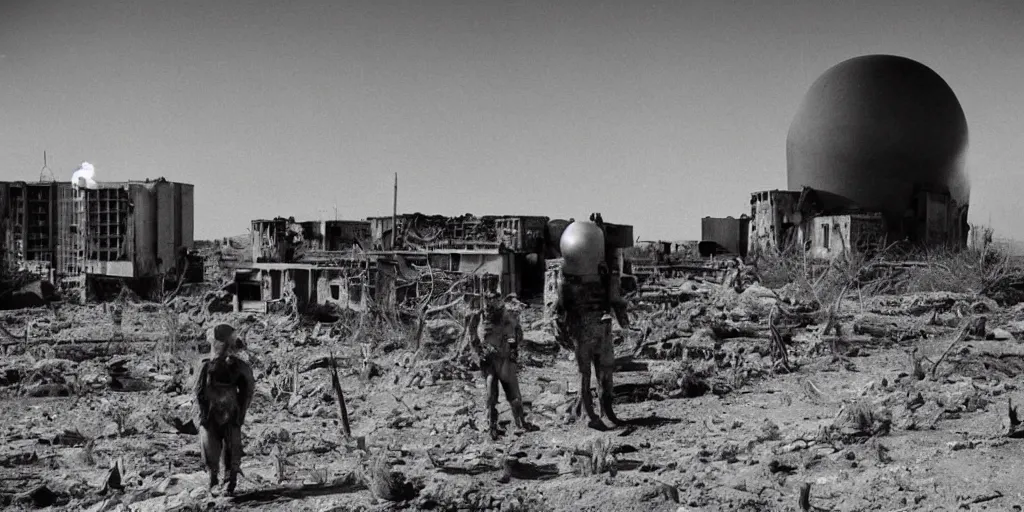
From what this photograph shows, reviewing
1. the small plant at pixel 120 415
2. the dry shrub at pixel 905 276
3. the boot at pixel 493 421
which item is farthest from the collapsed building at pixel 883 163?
the small plant at pixel 120 415

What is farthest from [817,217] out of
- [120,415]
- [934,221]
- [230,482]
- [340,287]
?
[230,482]

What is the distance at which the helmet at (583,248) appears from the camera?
9.52 m

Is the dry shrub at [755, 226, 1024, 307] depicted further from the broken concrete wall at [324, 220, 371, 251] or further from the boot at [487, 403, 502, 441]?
the broken concrete wall at [324, 220, 371, 251]

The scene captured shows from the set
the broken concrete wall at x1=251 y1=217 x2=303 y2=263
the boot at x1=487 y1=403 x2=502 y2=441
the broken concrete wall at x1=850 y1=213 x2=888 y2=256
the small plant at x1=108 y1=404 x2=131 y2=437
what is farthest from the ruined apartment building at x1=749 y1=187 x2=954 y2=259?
the small plant at x1=108 y1=404 x2=131 y2=437

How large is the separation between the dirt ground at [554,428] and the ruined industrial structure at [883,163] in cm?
2053

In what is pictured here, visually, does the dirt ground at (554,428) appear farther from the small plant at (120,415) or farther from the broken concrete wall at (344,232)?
the broken concrete wall at (344,232)

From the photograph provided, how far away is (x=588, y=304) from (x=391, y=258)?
14.0 meters

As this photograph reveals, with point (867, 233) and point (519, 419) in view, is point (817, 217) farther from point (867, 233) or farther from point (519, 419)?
point (519, 419)

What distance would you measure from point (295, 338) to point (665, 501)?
13945 millimetres

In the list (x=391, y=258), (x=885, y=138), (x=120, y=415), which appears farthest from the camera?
(x=885, y=138)

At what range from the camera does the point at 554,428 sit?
9727 millimetres

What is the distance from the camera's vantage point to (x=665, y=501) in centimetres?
664

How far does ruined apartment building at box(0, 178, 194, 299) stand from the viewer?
31.2m

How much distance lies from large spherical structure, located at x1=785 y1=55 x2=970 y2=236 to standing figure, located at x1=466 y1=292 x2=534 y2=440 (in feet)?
108
